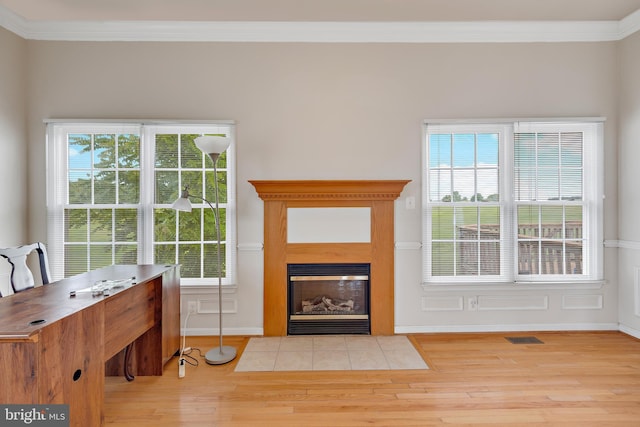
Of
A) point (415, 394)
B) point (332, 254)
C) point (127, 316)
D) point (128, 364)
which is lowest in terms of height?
point (415, 394)

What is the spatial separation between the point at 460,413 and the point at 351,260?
163cm

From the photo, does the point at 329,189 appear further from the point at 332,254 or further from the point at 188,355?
the point at 188,355

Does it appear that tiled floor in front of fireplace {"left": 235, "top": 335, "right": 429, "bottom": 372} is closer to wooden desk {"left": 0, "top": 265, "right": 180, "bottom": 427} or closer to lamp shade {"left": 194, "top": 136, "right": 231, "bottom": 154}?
wooden desk {"left": 0, "top": 265, "right": 180, "bottom": 427}

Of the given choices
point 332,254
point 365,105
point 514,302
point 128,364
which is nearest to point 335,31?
point 365,105

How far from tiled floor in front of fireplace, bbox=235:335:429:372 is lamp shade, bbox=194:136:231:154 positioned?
70.2 inches

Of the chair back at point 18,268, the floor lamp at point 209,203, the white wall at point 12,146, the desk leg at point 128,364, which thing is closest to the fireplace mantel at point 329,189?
the floor lamp at point 209,203

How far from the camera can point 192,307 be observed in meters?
3.46

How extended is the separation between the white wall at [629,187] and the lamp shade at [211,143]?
389 cm

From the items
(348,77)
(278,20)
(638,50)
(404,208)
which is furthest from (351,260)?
(638,50)

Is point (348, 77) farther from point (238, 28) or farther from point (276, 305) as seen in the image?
point (276, 305)

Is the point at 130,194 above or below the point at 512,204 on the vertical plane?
above

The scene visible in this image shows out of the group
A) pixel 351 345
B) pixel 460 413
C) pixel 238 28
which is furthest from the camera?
pixel 238 28

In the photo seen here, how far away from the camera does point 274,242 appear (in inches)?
136

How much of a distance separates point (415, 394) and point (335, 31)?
3.29 metres
